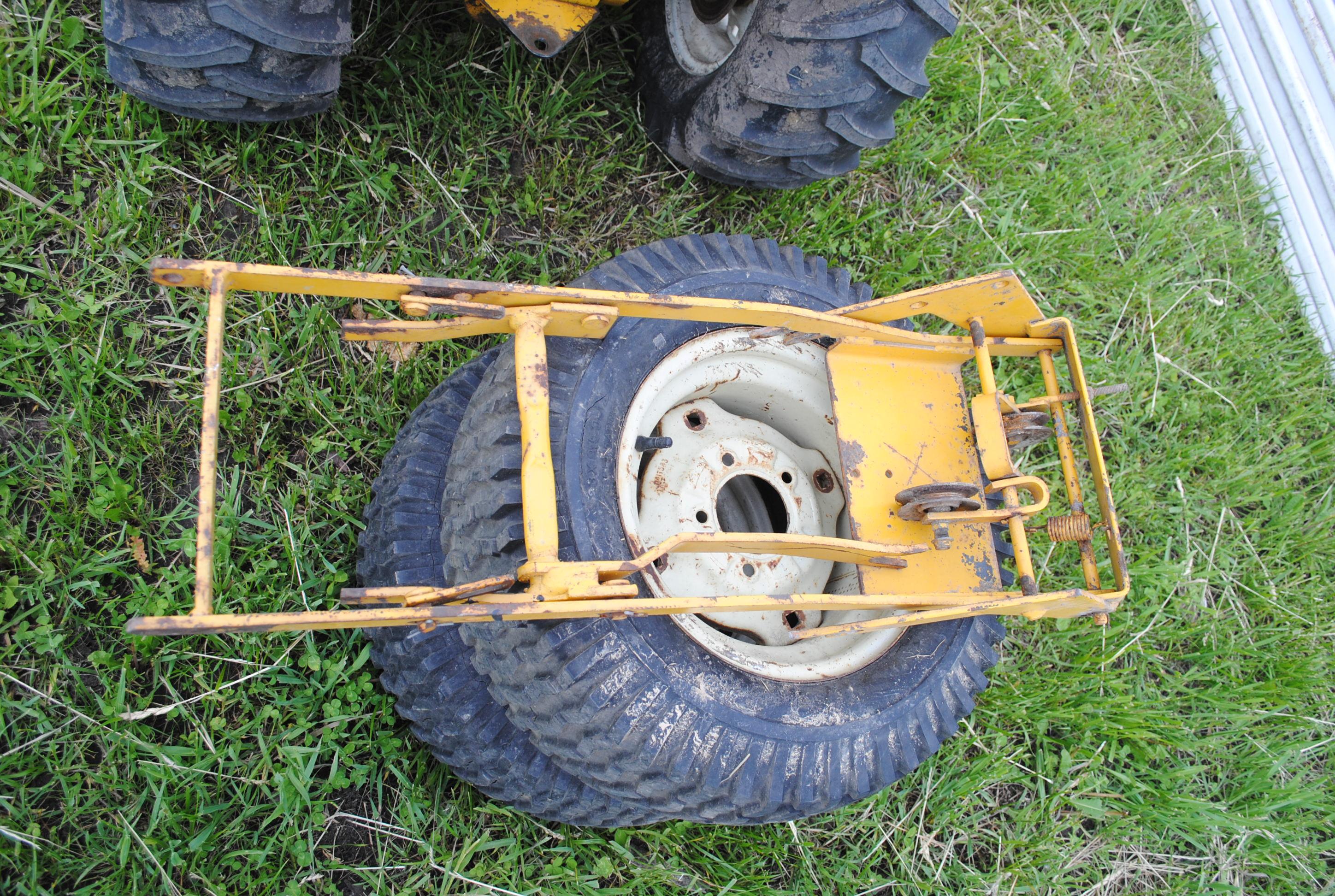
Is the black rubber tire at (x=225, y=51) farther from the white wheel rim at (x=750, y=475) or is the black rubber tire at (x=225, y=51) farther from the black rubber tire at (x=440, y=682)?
the white wheel rim at (x=750, y=475)

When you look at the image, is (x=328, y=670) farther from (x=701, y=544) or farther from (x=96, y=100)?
(x=96, y=100)

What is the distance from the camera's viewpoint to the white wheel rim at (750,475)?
2.27 m

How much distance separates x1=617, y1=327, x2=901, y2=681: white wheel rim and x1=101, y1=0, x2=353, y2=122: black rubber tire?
3.69 feet

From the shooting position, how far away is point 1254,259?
408 cm

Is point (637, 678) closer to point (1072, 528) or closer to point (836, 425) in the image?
point (836, 425)

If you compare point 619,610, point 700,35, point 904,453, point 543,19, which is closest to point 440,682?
point 619,610

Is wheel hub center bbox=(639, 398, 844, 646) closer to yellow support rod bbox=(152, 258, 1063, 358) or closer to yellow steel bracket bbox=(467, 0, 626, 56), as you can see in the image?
yellow support rod bbox=(152, 258, 1063, 358)

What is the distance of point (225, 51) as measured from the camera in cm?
222

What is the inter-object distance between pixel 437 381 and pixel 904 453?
52.1 inches

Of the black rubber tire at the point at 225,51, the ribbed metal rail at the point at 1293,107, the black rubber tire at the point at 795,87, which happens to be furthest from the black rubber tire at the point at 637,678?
the ribbed metal rail at the point at 1293,107

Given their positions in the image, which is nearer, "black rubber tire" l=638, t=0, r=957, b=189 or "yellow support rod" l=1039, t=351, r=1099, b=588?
"yellow support rod" l=1039, t=351, r=1099, b=588

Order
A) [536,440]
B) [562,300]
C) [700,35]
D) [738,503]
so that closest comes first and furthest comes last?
1. [536,440]
2. [562,300]
3. [738,503]
4. [700,35]

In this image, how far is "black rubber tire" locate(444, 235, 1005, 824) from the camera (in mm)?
1940

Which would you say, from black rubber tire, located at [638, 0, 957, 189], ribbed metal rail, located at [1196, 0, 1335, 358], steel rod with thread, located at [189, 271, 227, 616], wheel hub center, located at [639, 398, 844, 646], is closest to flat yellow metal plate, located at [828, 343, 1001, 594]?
wheel hub center, located at [639, 398, 844, 646]
